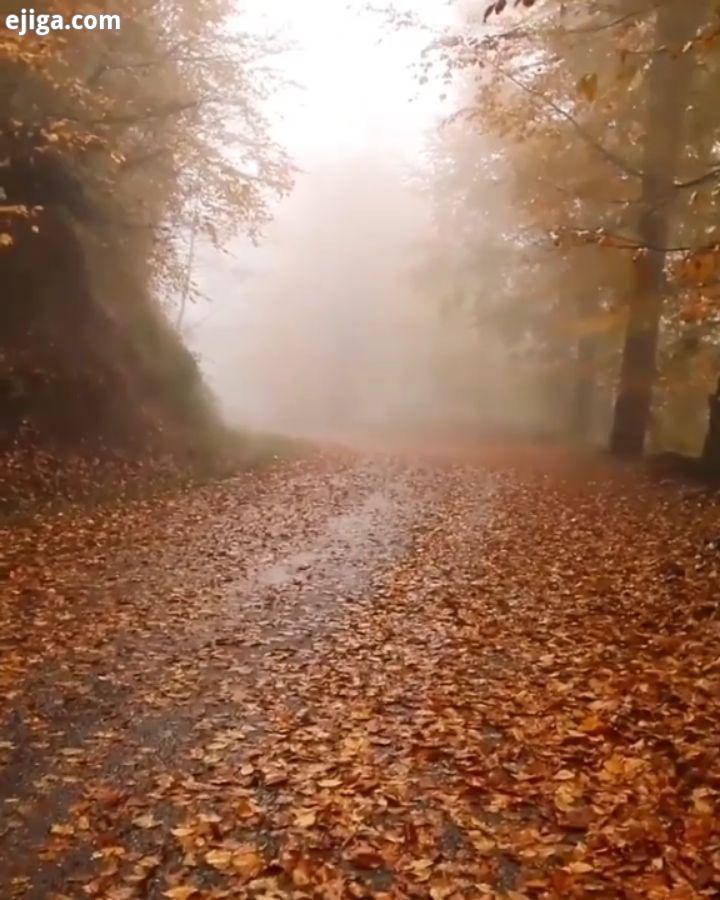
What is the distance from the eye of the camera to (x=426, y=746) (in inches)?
235

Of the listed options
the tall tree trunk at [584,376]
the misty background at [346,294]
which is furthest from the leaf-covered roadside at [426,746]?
the misty background at [346,294]

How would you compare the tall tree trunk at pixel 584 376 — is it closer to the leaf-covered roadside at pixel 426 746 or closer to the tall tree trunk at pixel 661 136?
the tall tree trunk at pixel 661 136

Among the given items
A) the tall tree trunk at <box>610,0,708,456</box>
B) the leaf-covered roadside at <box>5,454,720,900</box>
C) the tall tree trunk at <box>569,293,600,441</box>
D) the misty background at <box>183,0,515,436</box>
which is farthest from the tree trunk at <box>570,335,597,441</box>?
the leaf-covered roadside at <box>5,454,720,900</box>

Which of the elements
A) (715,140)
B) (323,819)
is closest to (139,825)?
(323,819)

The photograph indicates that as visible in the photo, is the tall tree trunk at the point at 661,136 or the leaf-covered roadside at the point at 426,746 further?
the tall tree trunk at the point at 661,136

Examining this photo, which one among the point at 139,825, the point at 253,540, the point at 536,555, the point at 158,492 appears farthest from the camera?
the point at 158,492

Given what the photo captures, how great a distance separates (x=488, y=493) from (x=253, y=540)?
194 inches

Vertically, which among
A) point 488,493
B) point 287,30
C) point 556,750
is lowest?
point 556,750

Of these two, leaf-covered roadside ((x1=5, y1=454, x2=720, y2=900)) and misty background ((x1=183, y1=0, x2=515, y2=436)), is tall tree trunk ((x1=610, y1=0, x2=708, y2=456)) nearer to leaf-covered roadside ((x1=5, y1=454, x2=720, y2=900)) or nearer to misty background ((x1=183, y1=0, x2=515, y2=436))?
leaf-covered roadside ((x1=5, y1=454, x2=720, y2=900))

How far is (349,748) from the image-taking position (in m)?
5.98

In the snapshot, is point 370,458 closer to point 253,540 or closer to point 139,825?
point 253,540

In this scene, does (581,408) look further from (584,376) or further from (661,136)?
(661,136)

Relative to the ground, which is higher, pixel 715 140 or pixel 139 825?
pixel 715 140

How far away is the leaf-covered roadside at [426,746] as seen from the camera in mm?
4602
